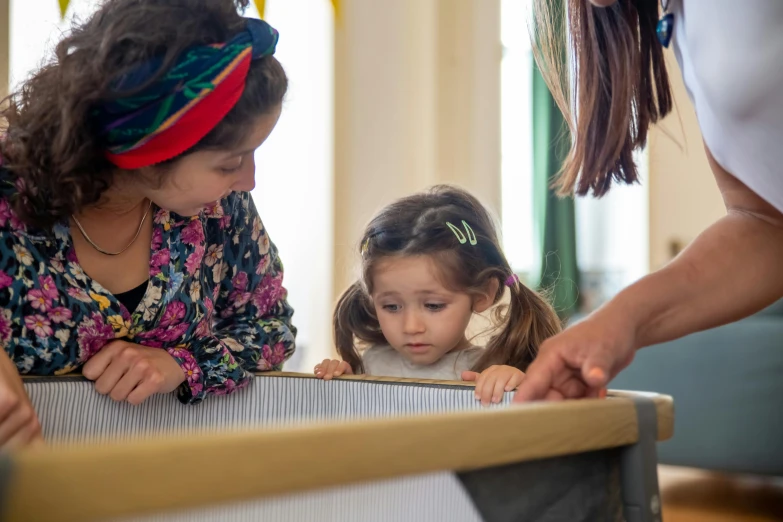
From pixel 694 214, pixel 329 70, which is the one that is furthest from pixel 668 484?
pixel 694 214

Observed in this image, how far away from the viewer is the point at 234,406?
40.3 inches

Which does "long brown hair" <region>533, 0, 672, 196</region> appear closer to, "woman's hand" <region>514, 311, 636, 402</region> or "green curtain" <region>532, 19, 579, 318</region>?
"woman's hand" <region>514, 311, 636, 402</region>

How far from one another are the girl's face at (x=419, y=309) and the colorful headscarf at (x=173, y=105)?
1.82ft

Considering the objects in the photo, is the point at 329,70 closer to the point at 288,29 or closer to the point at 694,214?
the point at 288,29

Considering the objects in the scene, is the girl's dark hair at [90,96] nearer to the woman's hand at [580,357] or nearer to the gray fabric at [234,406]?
the gray fabric at [234,406]

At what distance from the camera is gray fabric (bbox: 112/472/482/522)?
520 mm

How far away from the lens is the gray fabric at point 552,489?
0.59 meters

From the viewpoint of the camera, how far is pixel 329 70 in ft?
9.13

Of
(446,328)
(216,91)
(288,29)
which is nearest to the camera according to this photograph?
(216,91)

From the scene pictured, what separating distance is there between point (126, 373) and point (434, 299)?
1.83 ft

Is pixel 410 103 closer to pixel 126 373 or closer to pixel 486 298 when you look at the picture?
pixel 486 298

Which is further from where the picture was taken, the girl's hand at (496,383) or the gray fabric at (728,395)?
the gray fabric at (728,395)

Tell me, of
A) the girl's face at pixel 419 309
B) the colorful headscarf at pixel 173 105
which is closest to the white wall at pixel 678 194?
the girl's face at pixel 419 309

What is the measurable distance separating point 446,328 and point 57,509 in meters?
1.03
